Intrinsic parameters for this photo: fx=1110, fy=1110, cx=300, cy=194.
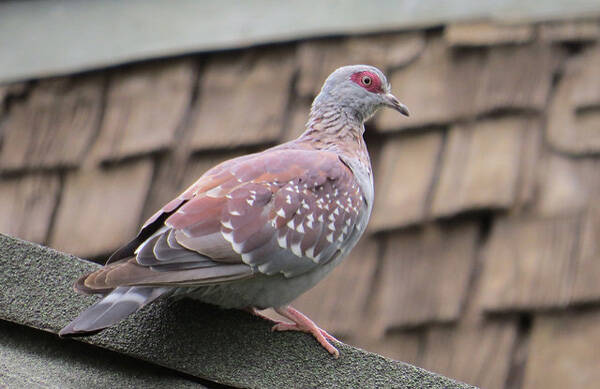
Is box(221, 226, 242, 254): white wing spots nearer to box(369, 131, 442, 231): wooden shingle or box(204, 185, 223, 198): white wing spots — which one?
box(204, 185, 223, 198): white wing spots

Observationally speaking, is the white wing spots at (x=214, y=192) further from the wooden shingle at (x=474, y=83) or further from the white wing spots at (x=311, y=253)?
the wooden shingle at (x=474, y=83)

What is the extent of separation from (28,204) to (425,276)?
166cm

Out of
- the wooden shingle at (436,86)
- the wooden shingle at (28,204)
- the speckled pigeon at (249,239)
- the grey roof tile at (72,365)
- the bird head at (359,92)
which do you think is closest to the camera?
the grey roof tile at (72,365)

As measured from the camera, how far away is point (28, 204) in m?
4.59

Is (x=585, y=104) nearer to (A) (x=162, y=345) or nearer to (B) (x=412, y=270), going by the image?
(B) (x=412, y=270)

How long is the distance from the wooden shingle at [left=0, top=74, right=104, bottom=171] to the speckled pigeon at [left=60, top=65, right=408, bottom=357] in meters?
1.46

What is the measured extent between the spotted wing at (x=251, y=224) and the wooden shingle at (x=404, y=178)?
1.07 meters

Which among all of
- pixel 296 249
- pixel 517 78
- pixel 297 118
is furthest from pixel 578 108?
pixel 296 249

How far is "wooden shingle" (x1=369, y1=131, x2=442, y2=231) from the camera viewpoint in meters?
4.32

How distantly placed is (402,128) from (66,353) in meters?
2.20

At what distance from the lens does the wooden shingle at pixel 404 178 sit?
4.32 m

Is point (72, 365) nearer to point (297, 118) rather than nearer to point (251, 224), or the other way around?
point (251, 224)

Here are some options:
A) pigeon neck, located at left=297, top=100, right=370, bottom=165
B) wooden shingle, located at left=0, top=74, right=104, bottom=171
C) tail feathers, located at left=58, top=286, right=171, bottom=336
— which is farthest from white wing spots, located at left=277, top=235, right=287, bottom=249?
wooden shingle, located at left=0, top=74, right=104, bottom=171

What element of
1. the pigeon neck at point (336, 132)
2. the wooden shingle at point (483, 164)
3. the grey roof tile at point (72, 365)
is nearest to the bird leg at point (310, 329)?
the grey roof tile at point (72, 365)
